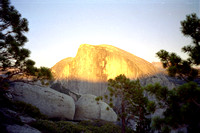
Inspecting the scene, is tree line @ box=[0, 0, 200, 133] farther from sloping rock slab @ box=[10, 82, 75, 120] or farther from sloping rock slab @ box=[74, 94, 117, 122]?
sloping rock slab @ box=[74, 94, 117, 122]

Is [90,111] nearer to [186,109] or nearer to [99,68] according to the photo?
[186,109]

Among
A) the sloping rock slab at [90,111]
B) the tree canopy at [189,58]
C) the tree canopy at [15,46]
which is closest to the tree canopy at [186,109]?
the tree canopy at [189,58]

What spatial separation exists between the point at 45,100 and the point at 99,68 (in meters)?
24.7

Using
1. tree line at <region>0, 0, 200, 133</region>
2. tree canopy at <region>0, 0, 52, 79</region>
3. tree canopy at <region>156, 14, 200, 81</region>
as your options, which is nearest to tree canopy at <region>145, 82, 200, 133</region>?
tree line at <region>0, 0, 200, 133</region>

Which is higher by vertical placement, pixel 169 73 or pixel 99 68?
pixel 99 68

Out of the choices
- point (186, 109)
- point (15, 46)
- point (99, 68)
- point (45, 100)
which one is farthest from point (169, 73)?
point (99, 68)

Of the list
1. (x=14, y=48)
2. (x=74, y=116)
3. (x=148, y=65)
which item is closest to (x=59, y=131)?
(x=14, y=48)

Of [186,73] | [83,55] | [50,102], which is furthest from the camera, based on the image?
[83,55]

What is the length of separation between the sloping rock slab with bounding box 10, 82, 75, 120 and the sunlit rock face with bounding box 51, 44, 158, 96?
2085cm

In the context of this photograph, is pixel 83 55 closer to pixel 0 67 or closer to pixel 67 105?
pixel 67 105

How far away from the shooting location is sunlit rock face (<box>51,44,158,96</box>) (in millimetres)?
33312

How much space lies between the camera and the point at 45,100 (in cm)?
1273

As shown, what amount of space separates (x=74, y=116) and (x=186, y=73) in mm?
13608

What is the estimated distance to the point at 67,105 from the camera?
1386 centimetres
